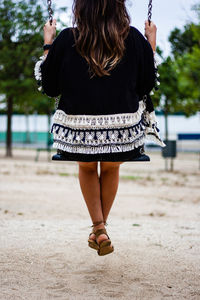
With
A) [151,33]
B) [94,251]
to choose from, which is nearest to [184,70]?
[94,251]

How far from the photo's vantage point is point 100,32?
2.96 meters

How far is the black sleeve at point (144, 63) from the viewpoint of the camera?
3.02 m

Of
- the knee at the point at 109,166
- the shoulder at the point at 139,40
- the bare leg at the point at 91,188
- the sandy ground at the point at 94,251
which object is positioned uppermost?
the shoulder at the point at 139,40

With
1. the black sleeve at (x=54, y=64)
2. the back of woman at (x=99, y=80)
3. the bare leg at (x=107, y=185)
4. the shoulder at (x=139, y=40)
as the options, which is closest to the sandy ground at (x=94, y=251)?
the bare leg at (x=107, y=185)

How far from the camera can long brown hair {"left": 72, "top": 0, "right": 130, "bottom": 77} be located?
9.52ft

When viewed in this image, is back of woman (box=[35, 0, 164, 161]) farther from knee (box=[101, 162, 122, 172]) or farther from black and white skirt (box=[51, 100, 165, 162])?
knee (box=[101, 162, 122, 172])

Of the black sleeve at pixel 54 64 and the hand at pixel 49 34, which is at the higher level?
the hand at pixel 49 34

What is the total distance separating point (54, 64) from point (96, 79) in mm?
307

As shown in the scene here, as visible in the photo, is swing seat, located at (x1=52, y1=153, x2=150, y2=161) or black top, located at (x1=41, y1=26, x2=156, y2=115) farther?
swing seat, located at (x1=52, y1=153, x2=150, y2=161)

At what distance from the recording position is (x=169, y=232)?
513 centimetres

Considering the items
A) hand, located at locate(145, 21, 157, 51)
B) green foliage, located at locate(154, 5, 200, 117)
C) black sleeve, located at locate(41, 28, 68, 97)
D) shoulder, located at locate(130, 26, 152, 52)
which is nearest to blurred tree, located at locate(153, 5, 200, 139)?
green foliage, located at locate(154, 5, 200, 117)

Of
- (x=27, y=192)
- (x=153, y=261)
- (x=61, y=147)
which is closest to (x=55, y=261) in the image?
(x=153, y=261)

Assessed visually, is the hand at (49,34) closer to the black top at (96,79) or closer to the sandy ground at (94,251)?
the black top at (96,79)

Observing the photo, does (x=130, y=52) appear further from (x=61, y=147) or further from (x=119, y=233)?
Answer: (x=119, y=233)
